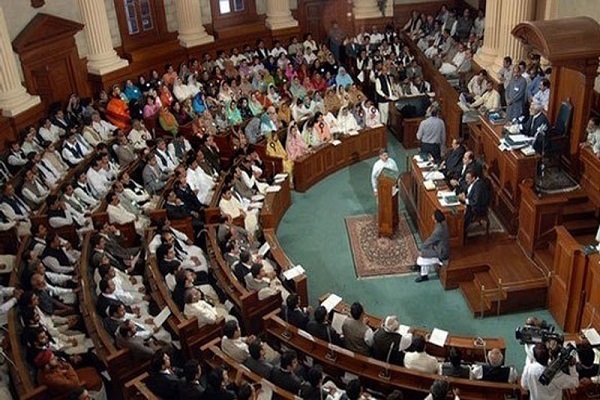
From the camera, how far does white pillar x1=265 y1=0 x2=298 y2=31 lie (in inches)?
759

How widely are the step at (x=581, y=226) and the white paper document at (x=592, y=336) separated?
2509 mm

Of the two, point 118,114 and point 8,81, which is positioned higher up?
point 8,81

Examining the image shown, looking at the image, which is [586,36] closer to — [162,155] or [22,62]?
[162,155]

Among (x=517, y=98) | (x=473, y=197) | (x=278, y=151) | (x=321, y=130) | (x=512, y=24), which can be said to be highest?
(x=512, y=24)

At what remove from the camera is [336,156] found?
14.5 metres

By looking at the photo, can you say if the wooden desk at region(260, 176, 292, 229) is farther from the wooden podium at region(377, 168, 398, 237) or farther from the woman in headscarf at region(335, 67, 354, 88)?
the woman in headscarf at region(335, 67, 354, 88)

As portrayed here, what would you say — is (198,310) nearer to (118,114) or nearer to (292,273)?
(292,273)

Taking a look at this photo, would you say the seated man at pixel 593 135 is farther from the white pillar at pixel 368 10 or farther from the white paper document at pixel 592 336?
the white pillar at pixel 368 10

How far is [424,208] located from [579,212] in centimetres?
242

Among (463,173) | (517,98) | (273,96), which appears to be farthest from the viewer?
(273,96)

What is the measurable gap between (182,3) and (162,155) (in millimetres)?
6305

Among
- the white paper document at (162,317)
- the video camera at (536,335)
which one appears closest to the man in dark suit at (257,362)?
the white paper document at (162,317)

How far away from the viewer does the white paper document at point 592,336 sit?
25.1 ft

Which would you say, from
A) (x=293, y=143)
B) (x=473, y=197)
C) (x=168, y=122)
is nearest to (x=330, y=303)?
(x=473, y=197)
